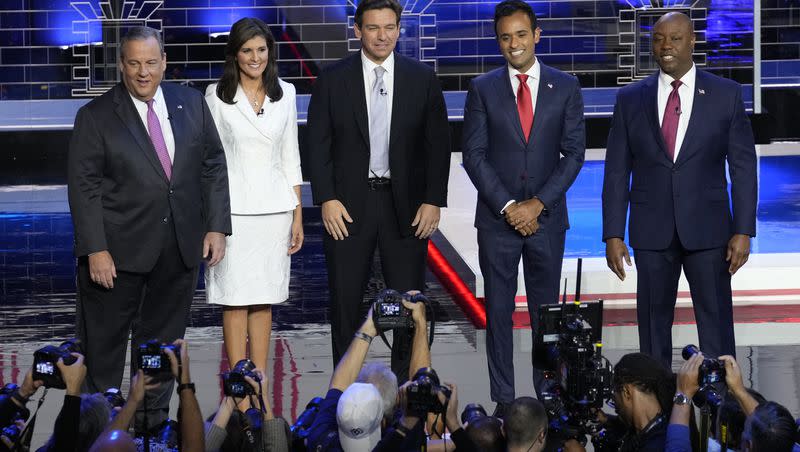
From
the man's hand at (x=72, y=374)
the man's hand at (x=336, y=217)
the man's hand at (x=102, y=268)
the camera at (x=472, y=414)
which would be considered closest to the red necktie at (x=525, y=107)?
the man's hand at (x=336, y=217)

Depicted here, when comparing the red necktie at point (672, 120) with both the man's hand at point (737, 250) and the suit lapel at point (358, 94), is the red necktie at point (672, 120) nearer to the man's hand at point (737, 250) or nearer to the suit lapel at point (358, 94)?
the man's hand at point (737, 250)

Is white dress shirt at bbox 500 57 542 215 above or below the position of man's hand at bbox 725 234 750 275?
above

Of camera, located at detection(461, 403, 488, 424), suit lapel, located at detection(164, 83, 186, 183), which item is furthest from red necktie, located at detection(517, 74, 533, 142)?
camera, located at detection(461, 403, 488, 424)

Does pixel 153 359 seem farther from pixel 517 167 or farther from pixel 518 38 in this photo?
pixel 518 38

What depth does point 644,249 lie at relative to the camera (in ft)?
13.7

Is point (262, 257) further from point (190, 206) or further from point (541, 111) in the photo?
point (541, 111)

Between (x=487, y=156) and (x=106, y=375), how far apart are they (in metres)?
1.40

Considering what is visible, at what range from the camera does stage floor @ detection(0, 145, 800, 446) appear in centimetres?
468

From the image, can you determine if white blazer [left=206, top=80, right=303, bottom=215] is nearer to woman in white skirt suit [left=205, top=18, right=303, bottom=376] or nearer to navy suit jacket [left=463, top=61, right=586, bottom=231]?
woman in white skirt suit [left=205, top=18, right=303, bottom=376]

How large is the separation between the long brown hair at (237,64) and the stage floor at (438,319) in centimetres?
107

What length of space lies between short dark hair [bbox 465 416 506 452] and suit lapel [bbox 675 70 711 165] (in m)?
1.46

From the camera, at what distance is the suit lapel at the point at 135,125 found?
12.4ft

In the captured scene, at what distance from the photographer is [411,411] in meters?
2.80

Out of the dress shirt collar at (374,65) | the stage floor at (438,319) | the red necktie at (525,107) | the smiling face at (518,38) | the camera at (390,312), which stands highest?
the smiling face at (518,38)
